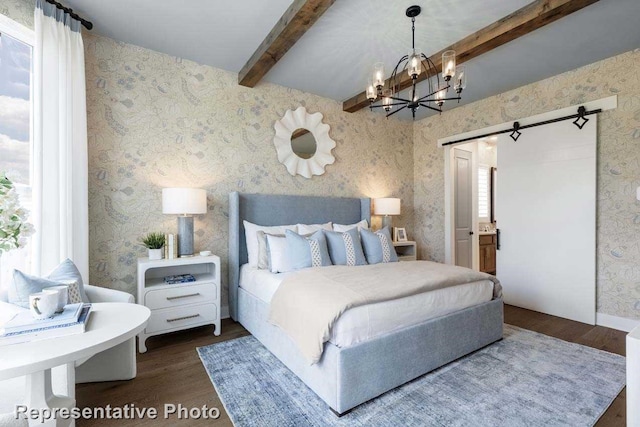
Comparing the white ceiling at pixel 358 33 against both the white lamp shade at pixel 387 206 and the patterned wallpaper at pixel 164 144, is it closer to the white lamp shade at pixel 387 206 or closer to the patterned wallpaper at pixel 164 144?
the patterned wallpaper at pixel 164 144

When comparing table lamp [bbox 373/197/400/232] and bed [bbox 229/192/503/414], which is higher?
table lamp [bbox 373/197/400/232]

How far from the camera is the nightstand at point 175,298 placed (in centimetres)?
248

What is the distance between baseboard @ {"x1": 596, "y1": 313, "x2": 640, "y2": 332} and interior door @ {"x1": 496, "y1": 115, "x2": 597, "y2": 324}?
0.06 metres

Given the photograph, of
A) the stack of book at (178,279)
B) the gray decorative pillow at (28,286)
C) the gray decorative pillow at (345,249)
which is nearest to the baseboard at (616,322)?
the gray decorative pillow at (345,249)

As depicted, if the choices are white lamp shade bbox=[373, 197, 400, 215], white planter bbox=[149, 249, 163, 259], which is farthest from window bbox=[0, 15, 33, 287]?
white lamp shade bbox=[373, 197, 400, 215]

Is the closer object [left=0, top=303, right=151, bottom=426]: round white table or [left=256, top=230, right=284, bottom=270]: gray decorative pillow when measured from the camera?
[left=0, top=303, right=151, bottom=426]: round white table

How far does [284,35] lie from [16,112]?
1.98 m

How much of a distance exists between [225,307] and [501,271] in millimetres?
3534

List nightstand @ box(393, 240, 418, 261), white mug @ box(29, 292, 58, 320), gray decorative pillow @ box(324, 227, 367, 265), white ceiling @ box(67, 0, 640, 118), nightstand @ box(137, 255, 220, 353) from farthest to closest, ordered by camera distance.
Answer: nightstand @ box(393, 240, 418, 261) → gray decorative pillow @ box(324, 227, 367, 265) → nightstand @ box(137, 255, 220, 353) → white ceiling @ box(67, 0, 640, 118) → white mug @ box(29, 292, 58, 320)

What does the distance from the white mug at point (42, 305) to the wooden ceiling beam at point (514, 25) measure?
3349 mm

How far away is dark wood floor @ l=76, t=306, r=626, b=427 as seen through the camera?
1.72 m

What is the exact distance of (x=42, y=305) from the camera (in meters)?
1.28

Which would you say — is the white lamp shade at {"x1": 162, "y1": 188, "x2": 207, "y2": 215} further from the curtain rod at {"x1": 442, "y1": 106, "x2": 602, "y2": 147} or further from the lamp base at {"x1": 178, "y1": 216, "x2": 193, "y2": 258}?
the curtain rod at {"x1": 442, "y1": 106, "x2": 602, "y2": 147}

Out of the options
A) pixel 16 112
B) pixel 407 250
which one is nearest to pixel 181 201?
pixel 16 112
